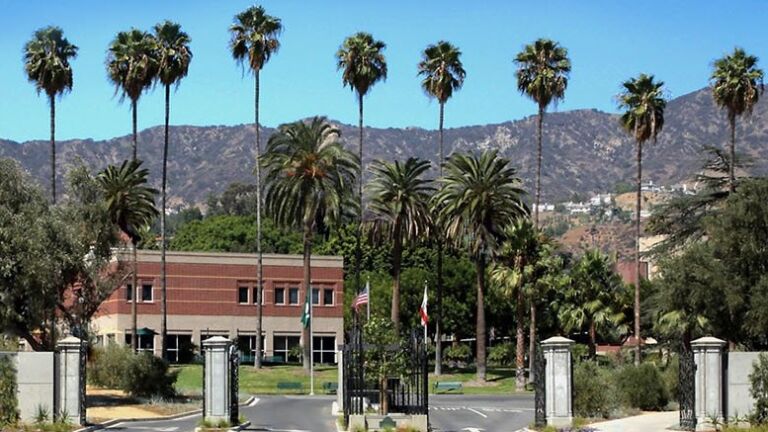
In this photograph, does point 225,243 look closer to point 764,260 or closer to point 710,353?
point 764,260

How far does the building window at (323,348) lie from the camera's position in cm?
11200

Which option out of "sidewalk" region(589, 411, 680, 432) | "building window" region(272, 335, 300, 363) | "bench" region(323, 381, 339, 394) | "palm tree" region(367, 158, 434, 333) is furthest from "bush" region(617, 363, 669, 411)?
"building window" region(272, 335, 300, 363)

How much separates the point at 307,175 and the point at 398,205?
7.36m

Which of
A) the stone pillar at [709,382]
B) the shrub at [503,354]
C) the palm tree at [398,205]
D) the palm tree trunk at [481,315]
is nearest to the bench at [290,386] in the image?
the palm tree at [398,205]

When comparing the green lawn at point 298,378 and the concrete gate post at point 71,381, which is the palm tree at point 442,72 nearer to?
the green lawn at point 298,378

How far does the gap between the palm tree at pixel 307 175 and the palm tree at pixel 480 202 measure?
35.8 feet

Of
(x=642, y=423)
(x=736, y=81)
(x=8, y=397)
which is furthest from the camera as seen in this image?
(x=736, y=81)

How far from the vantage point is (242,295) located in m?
111

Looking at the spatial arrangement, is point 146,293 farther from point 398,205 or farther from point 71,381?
point 71,381

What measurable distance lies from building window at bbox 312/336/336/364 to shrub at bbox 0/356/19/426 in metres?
71.3

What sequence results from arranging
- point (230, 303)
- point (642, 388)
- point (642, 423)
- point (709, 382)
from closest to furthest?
point (709, 382)
point (642, 423)
point (642, 388)
point (230, 303)

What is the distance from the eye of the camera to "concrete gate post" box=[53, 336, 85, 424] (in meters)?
41.8

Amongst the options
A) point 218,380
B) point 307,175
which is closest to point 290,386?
point 307,175

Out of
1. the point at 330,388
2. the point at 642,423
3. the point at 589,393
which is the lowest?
A: the point at 330,388
